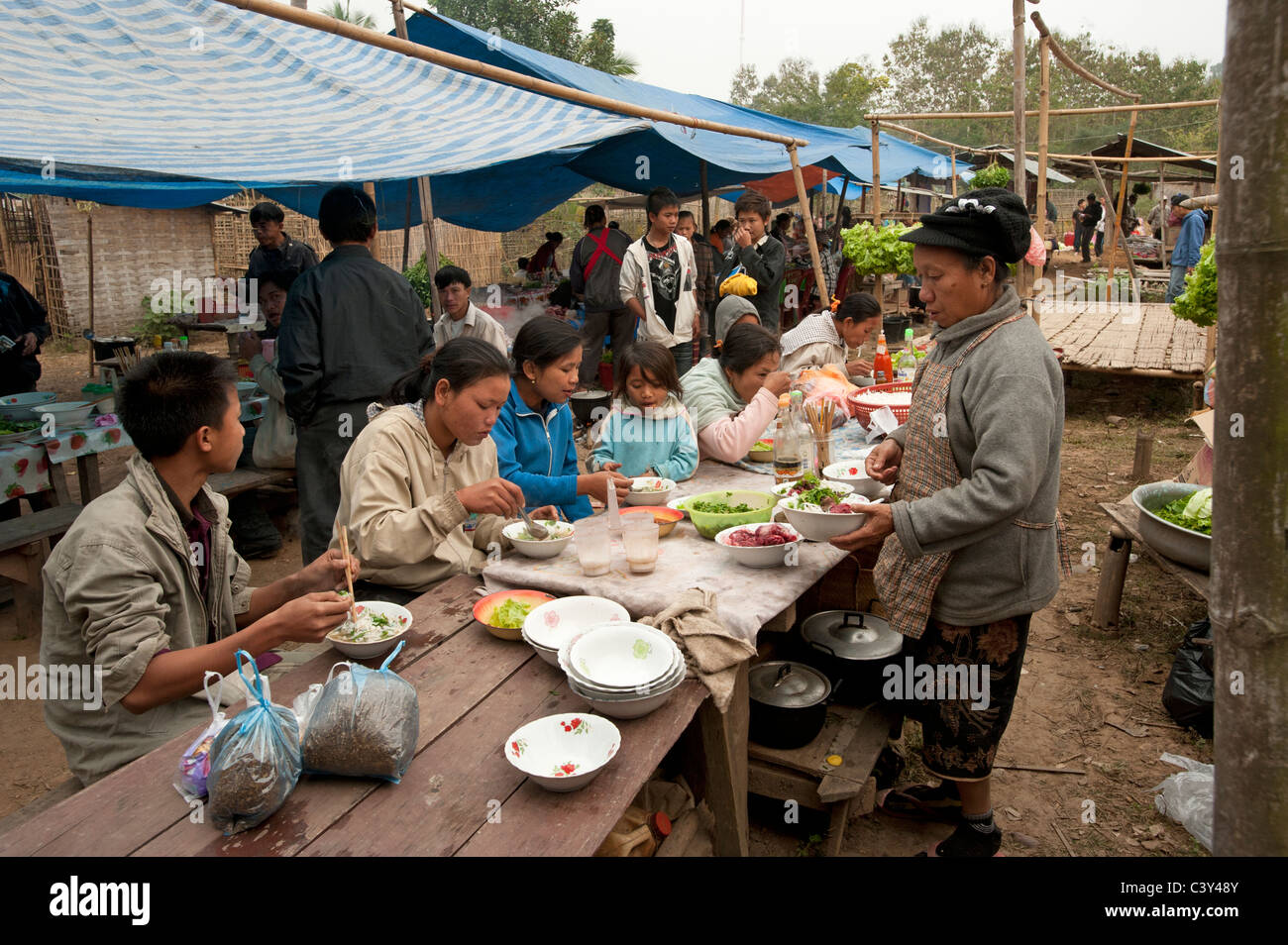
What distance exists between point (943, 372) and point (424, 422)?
1754 mm

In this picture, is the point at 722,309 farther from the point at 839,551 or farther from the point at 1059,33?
the point at 1059,33

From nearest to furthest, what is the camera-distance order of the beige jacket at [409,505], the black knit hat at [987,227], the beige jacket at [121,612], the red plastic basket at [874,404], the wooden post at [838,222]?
the beige jacket at [121,612]
the black knit hat at [987,227]
the beige jacket at [409,505]
the red plastic basket at [874,404]
the wooden post at [838,222]

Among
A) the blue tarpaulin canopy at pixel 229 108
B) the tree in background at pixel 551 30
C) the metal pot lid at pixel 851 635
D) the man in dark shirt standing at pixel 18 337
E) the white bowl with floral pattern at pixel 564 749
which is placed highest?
the tree in background at pixel 551 30

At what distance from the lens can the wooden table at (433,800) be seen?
1495 mm

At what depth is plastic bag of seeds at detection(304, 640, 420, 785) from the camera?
1.60 meters

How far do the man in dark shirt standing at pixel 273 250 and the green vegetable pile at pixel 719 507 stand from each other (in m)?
4.83

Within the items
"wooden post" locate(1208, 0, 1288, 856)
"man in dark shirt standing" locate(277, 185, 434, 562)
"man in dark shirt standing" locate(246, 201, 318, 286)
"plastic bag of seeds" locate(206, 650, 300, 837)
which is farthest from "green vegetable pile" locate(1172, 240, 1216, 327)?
"man in dark shirt standing" locate(246, 201, 318, 286)

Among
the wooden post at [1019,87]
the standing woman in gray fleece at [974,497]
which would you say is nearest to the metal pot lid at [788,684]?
the standing woman in gray fleece at [974,497]

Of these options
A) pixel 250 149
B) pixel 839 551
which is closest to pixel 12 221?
pixel 250 149

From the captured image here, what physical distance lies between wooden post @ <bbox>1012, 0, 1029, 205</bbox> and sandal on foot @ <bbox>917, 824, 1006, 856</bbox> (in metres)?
3.85

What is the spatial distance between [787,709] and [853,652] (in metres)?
0.48

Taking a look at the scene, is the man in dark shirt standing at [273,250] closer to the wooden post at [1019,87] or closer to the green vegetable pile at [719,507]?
the green vegetable pile at [719,507]

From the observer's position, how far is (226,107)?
12.6 ft

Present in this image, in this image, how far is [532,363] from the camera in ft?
10.8
